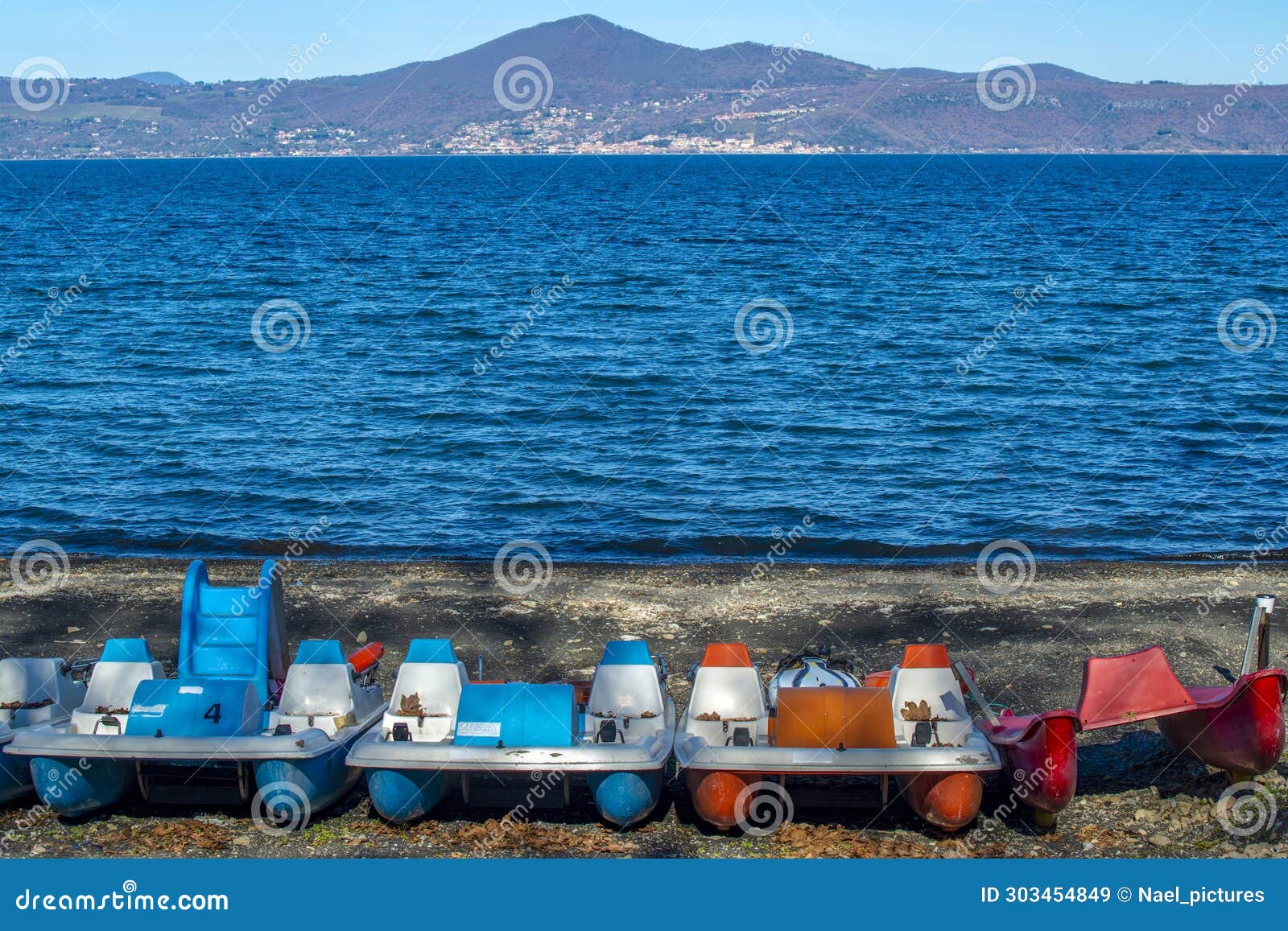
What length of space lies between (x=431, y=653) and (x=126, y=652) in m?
2.44

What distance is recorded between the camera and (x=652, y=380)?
32.7 m

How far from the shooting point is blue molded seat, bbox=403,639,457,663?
10.3 m

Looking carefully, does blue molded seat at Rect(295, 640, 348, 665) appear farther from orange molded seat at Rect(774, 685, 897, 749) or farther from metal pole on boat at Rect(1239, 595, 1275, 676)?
metal pole on boat at Rect(1239, 595, 1275, 676)

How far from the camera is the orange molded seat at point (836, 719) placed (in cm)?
919

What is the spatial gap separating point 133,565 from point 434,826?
9.37m

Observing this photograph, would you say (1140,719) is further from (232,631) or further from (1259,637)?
(232,631)

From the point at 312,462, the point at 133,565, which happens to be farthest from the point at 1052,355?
the point at 133,565

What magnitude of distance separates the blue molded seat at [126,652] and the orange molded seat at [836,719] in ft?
16.7

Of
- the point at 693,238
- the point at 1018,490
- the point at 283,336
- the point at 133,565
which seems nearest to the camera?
the point at 133,565

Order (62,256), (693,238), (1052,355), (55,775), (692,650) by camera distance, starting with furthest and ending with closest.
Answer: (693,238), (62,256), (1052,355), (692,650), (55,775)

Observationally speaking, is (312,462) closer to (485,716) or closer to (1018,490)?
(1018,490)

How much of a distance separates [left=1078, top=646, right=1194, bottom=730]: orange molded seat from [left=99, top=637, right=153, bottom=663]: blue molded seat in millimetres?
7163

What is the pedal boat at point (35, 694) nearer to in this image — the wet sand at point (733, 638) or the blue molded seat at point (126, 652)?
the blue molded seat at point (126, 652)

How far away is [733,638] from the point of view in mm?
13953
